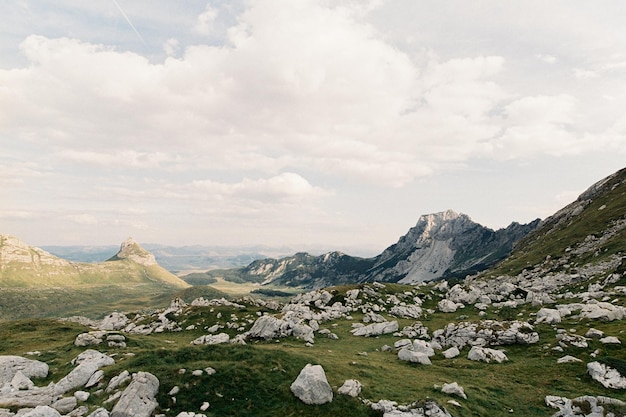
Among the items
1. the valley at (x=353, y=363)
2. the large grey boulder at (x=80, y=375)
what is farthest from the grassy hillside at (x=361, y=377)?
the large grey boulder at (x=80, y=375)

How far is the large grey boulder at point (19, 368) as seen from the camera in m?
39.9

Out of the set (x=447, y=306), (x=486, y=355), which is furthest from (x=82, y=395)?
(x=447, y=306)

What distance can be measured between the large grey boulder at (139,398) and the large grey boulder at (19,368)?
1991 centimetres

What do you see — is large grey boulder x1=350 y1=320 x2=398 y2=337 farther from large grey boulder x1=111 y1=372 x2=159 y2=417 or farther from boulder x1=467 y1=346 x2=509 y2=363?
large grey boulder x1=111 y1=372 x2=159 y2=417

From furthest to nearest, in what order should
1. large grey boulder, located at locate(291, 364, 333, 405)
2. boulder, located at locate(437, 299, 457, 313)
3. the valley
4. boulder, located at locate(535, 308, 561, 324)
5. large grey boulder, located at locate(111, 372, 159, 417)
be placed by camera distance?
boulder, located at locate(437, 299, 457, 313)
boulder, located at locate(535, 308, 561, 324)
large grey boulder, located at locate(291, 364, 333, 405)
the valley
large grey boulder, located at locate(111, 372, 159, 417)

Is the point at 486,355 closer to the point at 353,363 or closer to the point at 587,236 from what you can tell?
the point at 353,363

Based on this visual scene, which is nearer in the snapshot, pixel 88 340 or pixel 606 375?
pixel 606 375

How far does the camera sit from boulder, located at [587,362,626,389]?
3647 cm

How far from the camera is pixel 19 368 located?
41438mm

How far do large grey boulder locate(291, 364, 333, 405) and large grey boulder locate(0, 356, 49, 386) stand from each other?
112ft

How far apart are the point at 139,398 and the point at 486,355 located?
4626cm

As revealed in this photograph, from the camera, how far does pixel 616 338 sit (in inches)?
1816

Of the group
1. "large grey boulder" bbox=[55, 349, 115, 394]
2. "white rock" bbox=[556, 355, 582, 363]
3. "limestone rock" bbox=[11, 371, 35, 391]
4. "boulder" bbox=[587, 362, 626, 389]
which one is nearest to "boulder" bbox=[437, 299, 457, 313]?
"white rock" bbox=[556, 355, 582, 363]

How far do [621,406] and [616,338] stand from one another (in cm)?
2017
